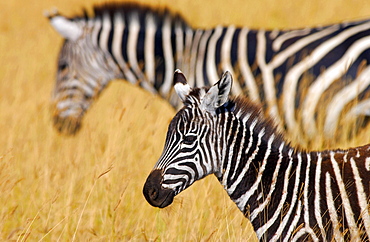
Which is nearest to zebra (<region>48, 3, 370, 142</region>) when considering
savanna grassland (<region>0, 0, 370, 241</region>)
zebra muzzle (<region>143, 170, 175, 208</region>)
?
savanna grassland (<region>0, 0, 370, 241</region>)

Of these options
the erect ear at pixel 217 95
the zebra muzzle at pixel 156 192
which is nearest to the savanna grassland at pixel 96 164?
the zebra muzzle at pixel 156 192

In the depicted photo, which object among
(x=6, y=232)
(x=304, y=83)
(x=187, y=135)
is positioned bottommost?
Answer: (x=6, y=232)

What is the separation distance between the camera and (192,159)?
4.05 metres

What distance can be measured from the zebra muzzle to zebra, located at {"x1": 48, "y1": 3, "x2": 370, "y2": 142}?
3.04 m

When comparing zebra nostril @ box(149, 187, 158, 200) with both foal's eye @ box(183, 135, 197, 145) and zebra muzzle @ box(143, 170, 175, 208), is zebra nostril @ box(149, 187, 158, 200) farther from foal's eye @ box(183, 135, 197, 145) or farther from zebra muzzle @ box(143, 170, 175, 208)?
foal's eye @ box(183, 135, 197, 145)

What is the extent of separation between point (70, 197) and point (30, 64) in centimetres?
849

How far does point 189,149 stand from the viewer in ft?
13.3

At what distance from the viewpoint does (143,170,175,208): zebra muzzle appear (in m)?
3.92

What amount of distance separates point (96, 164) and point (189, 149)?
1.95 m

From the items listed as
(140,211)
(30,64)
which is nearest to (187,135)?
(140,211)

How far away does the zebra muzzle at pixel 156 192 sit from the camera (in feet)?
12.9

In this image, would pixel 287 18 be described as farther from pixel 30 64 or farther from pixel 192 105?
pixel 192 105

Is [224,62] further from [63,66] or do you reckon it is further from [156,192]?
[156,192]

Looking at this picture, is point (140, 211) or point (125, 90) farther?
point (125, 90)
